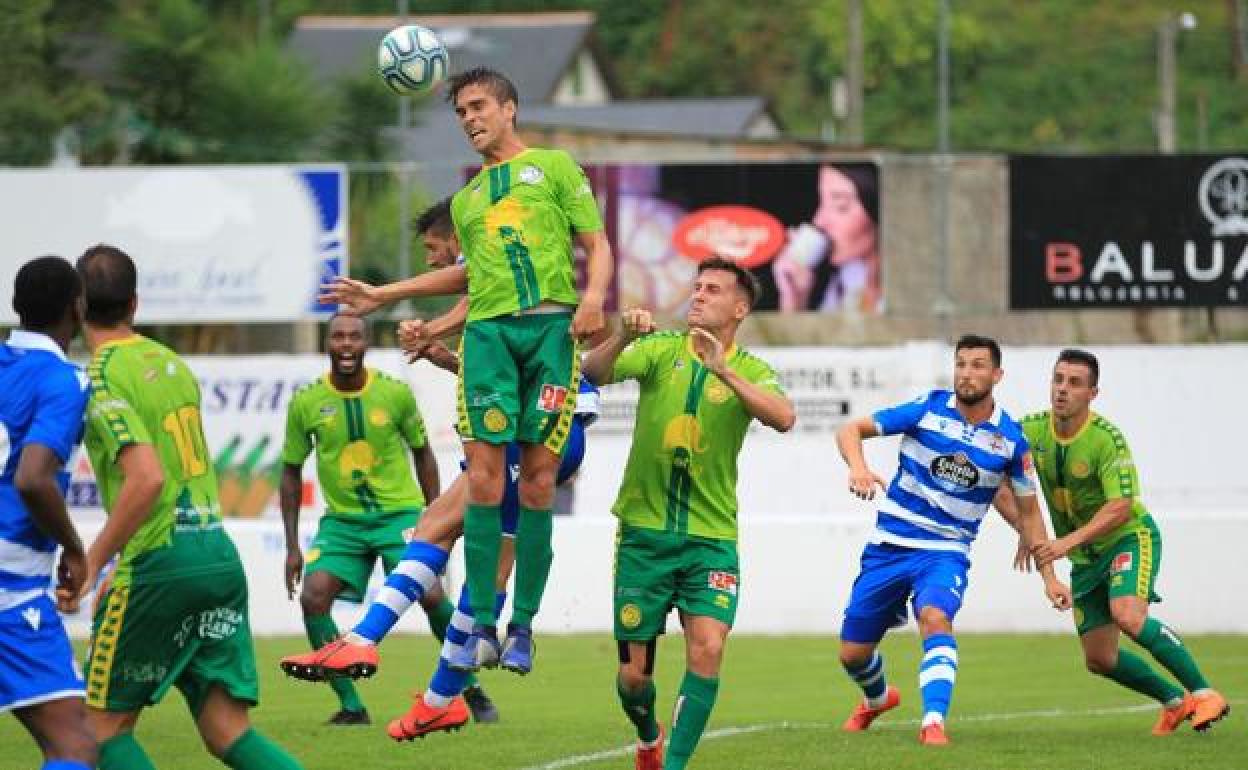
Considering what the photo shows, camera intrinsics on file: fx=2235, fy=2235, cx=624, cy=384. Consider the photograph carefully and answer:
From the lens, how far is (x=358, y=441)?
14.0 metres

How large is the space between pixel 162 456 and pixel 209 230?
1493 cm

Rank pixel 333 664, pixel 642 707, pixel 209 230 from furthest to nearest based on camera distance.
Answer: pixel 209 230 → pixel 642 707 → pixel 333 664

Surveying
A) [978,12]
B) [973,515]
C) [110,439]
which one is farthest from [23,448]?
[978,12]

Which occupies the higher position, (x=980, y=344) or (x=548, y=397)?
(x=980, y=344)

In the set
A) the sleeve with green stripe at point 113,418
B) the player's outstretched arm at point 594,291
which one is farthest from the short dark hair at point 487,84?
the sleeve with green stripe at point 113,418

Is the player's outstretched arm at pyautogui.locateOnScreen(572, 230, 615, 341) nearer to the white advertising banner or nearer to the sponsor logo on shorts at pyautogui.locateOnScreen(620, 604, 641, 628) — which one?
the sponsor logo on shorts at pyautogui.locateOnScreen(620, 604, 641, 628)

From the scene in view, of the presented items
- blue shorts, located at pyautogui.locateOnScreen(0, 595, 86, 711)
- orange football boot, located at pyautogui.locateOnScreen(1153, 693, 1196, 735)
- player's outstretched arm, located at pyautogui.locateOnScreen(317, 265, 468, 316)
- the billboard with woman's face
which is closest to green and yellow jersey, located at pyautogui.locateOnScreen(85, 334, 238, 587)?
blue shorts, located at pyautogui.locateOnScreen(0, 595, 86, 711)

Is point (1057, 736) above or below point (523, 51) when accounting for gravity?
below

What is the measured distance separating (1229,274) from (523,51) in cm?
3404

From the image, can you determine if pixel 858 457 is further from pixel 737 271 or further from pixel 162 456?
pixel 162 456

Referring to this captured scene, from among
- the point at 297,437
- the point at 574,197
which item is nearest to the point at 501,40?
the point at 297,437

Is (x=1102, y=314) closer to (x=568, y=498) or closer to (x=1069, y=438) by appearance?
(x=568, y=498)

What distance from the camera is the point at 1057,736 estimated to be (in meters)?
12.4

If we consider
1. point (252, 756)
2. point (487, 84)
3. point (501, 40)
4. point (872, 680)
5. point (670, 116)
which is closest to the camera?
point (252, 756)
